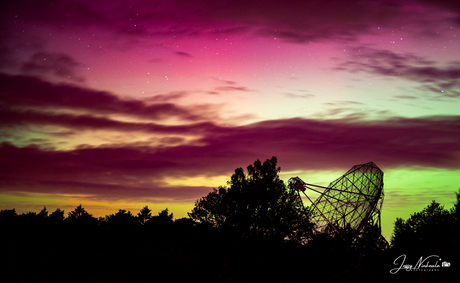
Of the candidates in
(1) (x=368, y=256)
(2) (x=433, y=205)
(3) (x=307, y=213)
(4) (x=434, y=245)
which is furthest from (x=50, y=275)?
(2) (x=433, y=205)

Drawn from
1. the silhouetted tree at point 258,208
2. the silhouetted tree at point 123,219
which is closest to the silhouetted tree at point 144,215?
the silhouetted tree at point 123,219

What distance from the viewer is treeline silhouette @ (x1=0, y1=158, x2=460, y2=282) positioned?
18.8 m

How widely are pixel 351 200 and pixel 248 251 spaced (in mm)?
13832

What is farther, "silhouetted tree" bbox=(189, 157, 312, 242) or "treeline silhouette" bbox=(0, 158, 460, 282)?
"silhouetted tree" bbox=(189, 157, 312, 242)

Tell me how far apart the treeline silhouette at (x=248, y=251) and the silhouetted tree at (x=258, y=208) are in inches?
6.2

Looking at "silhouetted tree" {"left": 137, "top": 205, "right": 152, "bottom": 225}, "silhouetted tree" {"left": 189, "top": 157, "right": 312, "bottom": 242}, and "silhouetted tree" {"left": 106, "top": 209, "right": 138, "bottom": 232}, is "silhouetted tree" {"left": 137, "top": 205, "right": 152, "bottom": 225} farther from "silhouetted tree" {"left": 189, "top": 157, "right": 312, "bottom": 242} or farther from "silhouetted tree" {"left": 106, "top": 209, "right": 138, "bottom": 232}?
"silhouetted tree" {"left": 189, "top": 157, "right": 312, "bottom": 242}

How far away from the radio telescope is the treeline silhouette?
166cm

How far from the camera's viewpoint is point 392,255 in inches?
797

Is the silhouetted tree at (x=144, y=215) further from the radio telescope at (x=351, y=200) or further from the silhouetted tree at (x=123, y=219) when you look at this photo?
the radio telescope at (x=351, y=200)

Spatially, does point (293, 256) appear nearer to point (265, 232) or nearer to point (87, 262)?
point (265, 232)

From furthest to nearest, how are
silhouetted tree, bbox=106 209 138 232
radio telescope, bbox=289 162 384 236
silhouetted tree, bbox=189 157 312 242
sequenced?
silhouetted tree, bbox=106 209 138 232 → silhouetted tree, bbox=189 157 312 242 → radio telescope, bbox=289 162 384 236

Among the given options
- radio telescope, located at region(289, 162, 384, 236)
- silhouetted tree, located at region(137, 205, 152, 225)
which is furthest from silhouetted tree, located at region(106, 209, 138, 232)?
radio telescope, located at region(289, 162, 384, 236)

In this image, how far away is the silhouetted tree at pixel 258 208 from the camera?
52.5 metres

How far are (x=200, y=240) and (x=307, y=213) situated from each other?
17.3 m
